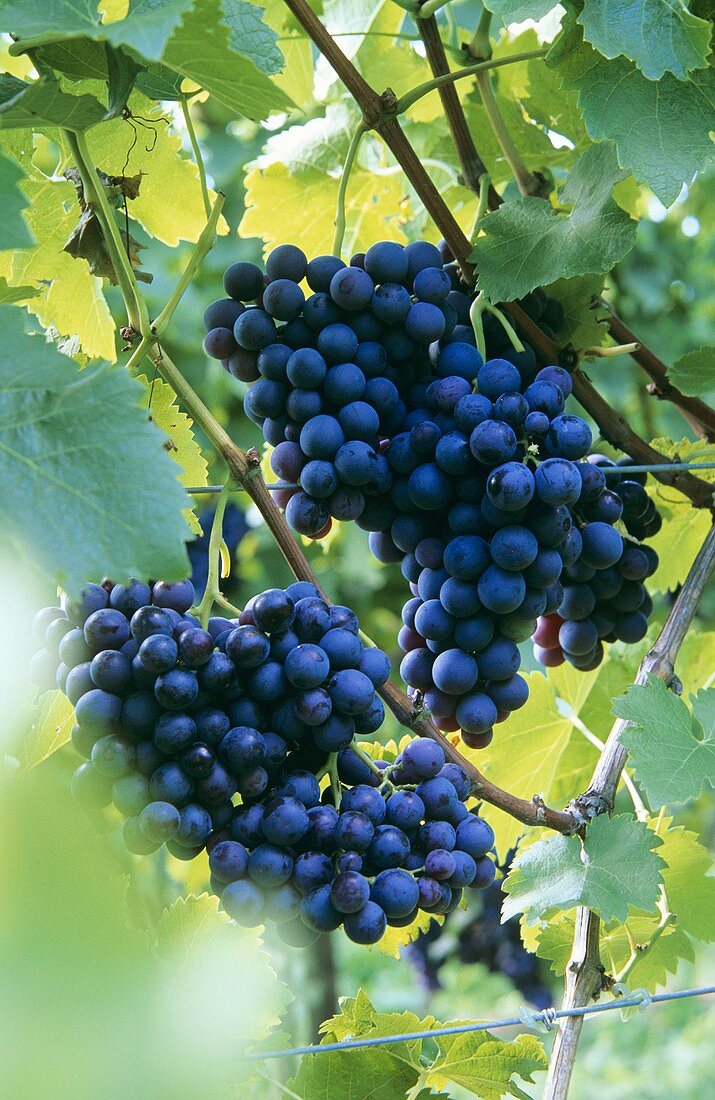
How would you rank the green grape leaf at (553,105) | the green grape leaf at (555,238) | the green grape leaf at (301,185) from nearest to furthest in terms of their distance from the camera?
1. the green grape leaf at (555,238)
2. the green grape leaf at (553,105)
3. the green grape leaf at (301,185)

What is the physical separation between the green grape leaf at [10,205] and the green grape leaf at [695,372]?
69 cm

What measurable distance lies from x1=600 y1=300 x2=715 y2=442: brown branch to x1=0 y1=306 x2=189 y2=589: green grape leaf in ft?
2.00

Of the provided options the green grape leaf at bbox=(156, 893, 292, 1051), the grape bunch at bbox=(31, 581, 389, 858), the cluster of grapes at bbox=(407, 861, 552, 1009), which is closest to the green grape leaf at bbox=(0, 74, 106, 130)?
the grape bunch at bbox=(31, 581, 389, 858)

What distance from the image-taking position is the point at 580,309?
109 cm

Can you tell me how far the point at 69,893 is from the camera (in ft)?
0.75

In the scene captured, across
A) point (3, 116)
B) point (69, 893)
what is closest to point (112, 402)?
point (3, 116)

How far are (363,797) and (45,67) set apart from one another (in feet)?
1.98

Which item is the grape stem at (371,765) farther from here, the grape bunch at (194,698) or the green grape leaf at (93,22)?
the green grape leaf at (93,22)

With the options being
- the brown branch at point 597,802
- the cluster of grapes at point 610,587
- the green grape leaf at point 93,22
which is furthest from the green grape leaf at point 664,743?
the green grape leaf at point 93,22

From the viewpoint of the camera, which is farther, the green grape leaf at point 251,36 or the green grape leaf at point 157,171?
the green grape leaf at point 157,171

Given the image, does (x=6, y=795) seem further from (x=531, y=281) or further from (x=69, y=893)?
(x=531, y=281)

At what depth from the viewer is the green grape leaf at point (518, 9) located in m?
0.87

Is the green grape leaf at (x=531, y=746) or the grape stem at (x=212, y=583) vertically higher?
the grape stem at (x=212, y=583)

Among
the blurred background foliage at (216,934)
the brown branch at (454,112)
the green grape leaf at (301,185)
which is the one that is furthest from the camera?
the green grape leaf at (301,185)
